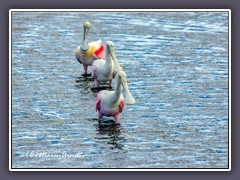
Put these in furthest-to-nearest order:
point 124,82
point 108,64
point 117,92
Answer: point 108,64 < point 117,92 < point 124,82

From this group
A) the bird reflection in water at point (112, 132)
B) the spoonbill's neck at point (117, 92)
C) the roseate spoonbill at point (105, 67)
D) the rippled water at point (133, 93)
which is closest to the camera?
the rippled water at point (133, 93)

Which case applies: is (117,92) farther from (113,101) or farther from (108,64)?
(108,64)

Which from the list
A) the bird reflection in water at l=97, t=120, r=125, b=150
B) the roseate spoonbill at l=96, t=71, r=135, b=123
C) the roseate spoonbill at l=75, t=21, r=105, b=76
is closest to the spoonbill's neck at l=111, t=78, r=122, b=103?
the roseate spoonbill at l=96, t=71, r=135, b=123

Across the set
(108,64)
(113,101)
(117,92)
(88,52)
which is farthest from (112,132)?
(88,52)

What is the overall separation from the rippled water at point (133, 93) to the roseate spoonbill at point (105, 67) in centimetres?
45

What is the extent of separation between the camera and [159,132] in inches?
980

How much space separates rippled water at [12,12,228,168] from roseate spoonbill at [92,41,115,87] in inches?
17.7

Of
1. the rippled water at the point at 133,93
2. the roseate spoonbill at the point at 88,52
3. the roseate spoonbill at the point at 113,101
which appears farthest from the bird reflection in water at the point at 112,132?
the roseate spoonbill at the point at 88,52

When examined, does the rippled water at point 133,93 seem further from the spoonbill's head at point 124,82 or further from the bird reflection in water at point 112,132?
the spoonbill's head at point 124,82

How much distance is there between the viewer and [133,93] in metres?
27.9

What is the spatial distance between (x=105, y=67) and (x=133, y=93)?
2.94ft

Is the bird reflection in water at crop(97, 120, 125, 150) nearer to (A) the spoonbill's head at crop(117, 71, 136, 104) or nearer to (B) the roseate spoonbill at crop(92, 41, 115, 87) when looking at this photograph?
(A) the spoonbill's head at crop(117, 71, 136, 104)

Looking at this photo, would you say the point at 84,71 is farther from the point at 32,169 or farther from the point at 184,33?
the point at 32,169

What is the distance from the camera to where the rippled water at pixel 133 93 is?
931 inches
